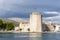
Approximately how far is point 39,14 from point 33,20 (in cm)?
573

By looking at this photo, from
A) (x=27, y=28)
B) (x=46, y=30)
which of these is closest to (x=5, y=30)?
(x=27, y=28)

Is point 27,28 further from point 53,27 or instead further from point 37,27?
point 53,27

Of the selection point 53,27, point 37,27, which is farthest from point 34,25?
point 53,27

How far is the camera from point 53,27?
14438cm

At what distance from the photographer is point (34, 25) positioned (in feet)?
398

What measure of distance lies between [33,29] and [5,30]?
45.8 ft

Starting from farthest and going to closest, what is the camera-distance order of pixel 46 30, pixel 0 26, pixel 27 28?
pixel 46 30 < pixel 27 28 < pixel 0 26

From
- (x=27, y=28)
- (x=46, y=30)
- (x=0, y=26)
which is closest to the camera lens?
(x=0, y=26)

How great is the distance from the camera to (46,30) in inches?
5487

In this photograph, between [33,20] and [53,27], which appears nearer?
[33,20]

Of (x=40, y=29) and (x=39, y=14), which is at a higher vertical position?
(x=39, y=14)

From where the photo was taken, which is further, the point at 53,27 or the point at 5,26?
the point at 53,27

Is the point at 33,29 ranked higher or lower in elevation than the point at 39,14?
lower

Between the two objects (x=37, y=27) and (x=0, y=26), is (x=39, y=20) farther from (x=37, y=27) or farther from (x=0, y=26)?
(x=0, y=26)
